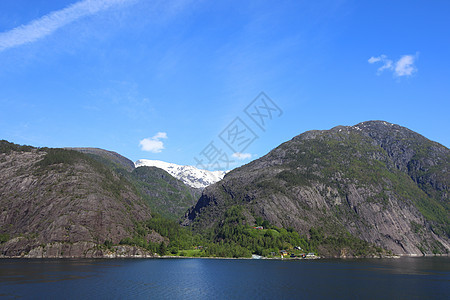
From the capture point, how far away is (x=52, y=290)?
100m

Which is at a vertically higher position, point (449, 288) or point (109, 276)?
point (109, 276)

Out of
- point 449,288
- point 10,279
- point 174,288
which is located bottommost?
point 449,288

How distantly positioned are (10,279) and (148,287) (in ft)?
151

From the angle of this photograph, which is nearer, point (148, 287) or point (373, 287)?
point (148, 287)

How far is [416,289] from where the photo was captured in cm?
12069

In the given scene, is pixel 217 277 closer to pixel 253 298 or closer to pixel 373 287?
pixel 253 298

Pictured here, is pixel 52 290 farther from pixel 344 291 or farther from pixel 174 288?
pixel 344 291

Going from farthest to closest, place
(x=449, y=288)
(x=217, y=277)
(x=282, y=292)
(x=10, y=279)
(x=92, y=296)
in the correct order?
(x=217, y=277), (x=449, y=288), (x=10, y=279), (x=282, y=292), (x=92, y=296)

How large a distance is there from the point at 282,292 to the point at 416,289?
48.7m

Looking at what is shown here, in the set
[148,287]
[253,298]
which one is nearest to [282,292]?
[253,298]

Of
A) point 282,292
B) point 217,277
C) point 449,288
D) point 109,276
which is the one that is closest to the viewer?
point 282,292

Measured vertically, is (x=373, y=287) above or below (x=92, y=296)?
below

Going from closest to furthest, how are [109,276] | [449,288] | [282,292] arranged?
[282,292], [449,288], [109,276]

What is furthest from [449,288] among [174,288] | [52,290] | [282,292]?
[52,290]
